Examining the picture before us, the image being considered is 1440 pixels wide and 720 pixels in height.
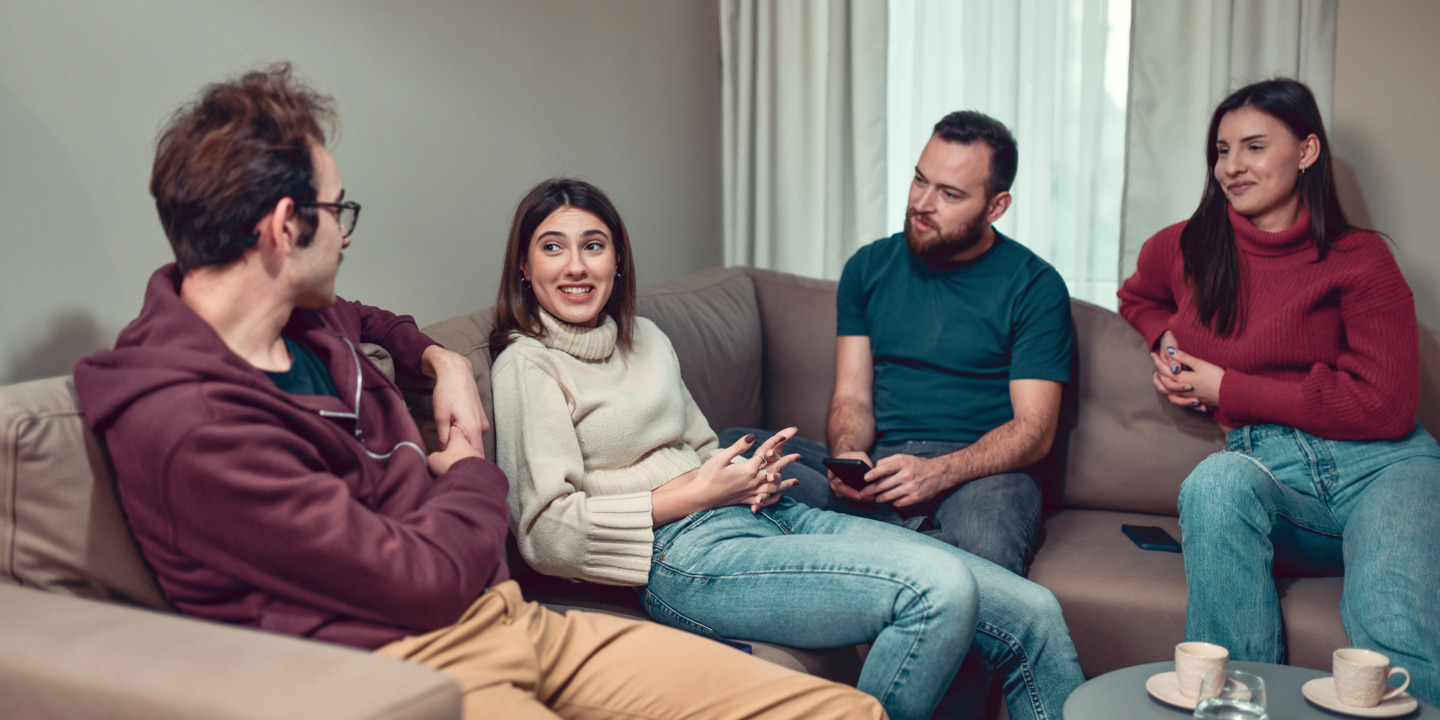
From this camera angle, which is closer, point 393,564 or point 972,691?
point 393,564

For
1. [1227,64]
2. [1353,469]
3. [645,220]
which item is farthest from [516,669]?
[1227,64]

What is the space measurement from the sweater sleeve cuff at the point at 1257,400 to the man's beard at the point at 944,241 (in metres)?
0.61

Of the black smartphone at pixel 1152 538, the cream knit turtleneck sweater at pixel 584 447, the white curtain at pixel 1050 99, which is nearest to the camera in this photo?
the cream knit turtleneck sweater at pixel 584 447

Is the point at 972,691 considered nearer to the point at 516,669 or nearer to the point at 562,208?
the point at 516,669

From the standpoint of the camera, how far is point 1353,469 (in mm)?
1906

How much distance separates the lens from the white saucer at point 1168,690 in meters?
1.28

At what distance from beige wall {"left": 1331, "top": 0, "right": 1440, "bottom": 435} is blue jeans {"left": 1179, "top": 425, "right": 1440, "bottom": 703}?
629 mm

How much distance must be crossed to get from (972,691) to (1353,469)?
34.7 inches

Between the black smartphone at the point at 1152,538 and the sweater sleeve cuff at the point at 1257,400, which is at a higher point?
the sweater sleeve cuff at the point at 1257,400

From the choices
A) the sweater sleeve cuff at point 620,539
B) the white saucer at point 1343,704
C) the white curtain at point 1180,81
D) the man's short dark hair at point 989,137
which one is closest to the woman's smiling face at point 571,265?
the sweater sleeve cuff at point 620,539

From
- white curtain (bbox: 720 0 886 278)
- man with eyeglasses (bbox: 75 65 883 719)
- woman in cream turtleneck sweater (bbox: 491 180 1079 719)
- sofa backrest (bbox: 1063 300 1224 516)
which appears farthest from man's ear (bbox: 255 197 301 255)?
white curtain (bbox: 720 0 886 278)

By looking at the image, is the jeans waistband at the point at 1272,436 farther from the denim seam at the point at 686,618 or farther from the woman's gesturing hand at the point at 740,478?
the denim seam at the point at 686,618

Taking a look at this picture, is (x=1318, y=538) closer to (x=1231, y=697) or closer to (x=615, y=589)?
(x=1231, y=697)

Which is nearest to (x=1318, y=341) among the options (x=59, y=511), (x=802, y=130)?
(x=802, y=130)
